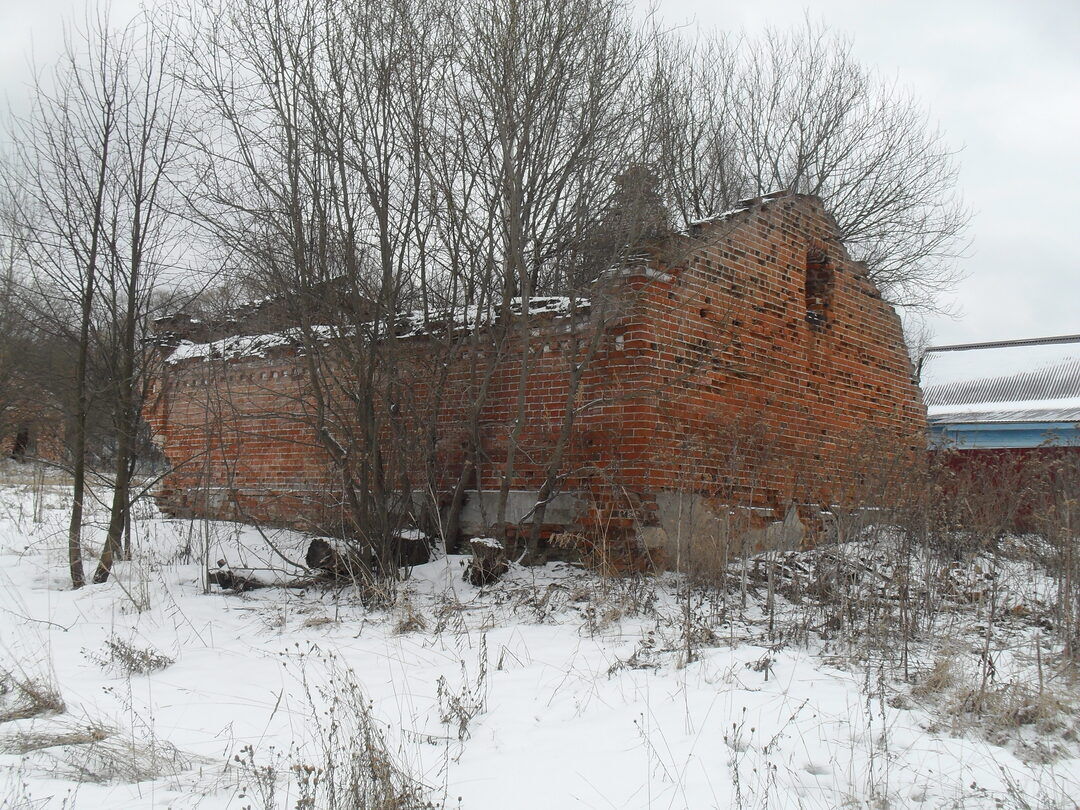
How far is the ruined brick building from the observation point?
286 inches

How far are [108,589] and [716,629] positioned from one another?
526 cm

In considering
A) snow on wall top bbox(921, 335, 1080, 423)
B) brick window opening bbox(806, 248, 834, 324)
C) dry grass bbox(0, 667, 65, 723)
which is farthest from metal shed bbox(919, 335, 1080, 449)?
dry grass bbox(0, 667, 65, 723)

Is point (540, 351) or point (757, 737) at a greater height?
point (540, 351)

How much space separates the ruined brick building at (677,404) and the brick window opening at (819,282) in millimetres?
22

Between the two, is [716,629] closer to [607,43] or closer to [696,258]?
[696,258]

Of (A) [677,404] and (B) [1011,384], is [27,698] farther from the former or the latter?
(B) [1011,384]

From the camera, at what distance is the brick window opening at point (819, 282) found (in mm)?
9742

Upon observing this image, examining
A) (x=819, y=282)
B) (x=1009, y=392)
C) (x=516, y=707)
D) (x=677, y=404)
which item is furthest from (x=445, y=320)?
(x=1009, y=392)

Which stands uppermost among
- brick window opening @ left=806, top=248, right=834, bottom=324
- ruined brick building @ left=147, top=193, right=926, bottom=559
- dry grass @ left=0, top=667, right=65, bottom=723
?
brick window opening @ left=806, top=248, right=834, bottom=324

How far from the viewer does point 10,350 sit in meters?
17.5

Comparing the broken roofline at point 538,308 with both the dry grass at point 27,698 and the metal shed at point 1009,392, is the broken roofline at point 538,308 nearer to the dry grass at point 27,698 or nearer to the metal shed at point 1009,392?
the dry grass at point 27,698

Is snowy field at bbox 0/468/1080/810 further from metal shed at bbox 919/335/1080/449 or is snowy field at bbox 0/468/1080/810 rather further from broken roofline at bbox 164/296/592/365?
metal shed at bbox 919/335/1080/449

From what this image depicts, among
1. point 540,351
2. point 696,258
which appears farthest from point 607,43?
point 540,351

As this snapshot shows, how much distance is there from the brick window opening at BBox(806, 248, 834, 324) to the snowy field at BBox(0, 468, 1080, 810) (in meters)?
4.07
